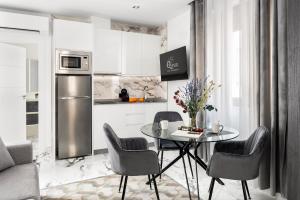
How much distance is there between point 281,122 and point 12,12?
4.37 metres

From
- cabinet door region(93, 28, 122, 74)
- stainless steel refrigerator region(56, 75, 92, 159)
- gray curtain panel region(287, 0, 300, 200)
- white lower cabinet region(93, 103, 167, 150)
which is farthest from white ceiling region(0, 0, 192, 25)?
gray curtain panel region(287, 0, 300, 200)

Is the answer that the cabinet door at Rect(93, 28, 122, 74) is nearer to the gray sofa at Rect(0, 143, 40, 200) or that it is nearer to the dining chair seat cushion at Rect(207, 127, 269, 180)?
the gray sofa at Rect(0, 143, 40, 200)

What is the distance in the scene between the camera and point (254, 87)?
2.55 m

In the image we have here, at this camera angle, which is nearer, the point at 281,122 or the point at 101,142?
the point at 281,122

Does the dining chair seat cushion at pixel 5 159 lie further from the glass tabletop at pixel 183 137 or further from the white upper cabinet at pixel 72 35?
the white upper cabinet at pixel 72 35

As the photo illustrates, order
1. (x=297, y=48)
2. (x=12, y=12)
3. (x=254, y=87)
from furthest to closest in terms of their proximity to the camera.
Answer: (x=12, y=12) → (x=254, y=87) → (x=297, y=48)

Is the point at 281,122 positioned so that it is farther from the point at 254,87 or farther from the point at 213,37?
the point at 213,37

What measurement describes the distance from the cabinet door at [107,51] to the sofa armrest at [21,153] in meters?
2.21

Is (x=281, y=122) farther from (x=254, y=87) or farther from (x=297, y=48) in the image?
(x=297, y=48)

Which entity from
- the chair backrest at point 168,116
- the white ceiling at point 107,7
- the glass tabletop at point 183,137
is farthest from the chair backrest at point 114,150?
the white ceiling at point 107,7

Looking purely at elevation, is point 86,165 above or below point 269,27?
below

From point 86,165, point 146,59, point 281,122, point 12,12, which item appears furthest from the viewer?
point 146,59

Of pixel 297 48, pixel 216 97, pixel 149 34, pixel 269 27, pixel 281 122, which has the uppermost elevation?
pixel 149 34

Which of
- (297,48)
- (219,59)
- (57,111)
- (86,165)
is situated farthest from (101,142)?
(297,48)
